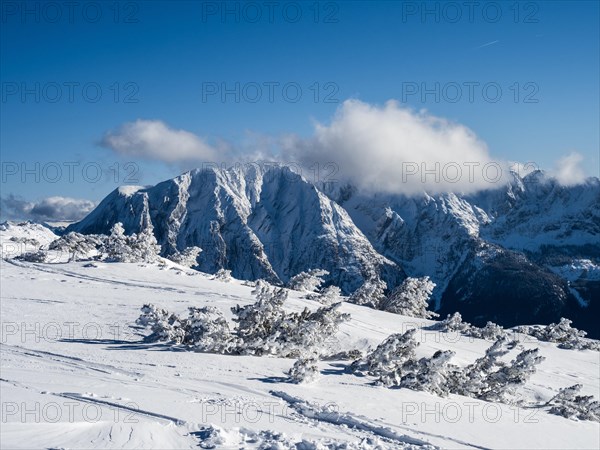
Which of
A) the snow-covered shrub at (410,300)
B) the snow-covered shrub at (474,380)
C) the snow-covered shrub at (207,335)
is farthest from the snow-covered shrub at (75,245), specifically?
the snow-covered shrub at (474,380)

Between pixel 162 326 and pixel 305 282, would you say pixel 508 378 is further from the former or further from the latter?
pixel 305 282

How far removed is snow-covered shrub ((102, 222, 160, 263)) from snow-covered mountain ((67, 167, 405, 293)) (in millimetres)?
89313

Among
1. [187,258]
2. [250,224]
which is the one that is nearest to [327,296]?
[187,258]

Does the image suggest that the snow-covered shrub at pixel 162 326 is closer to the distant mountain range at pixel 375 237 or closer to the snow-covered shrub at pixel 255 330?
the snow-covered shrub at pixel 255 330

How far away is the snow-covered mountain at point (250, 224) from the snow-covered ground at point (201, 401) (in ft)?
335

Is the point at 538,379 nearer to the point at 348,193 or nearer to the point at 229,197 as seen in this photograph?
the point at 229,197

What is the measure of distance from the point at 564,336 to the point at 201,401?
2112cm

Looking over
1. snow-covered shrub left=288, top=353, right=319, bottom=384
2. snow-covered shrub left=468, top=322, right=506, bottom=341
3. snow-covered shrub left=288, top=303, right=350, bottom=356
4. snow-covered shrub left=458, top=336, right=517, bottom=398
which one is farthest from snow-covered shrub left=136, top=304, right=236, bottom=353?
snow-covered shrub left=468, top=322, right=506, bottom=341

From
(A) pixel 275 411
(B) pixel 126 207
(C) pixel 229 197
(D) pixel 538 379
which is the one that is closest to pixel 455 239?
(C) pixel 229 197

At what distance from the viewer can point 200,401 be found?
32.8 feet

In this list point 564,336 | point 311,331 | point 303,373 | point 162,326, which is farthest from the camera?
point 564,336

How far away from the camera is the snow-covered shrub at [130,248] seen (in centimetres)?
2612

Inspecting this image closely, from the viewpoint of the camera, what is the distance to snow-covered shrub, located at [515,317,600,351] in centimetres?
2382

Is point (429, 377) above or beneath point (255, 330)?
beneath
